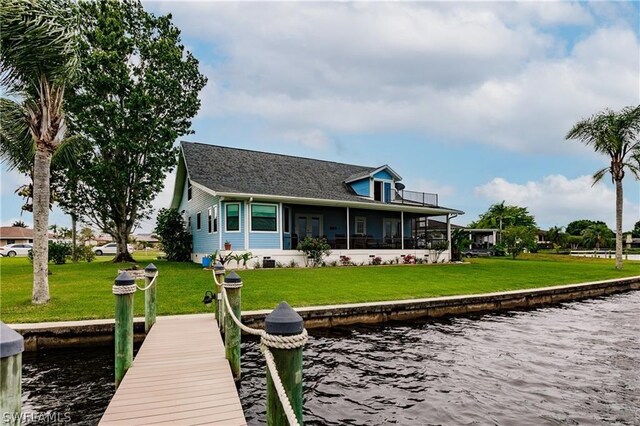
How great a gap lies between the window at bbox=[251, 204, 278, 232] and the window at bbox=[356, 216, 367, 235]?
7253 millimetres

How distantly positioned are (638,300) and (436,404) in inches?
549

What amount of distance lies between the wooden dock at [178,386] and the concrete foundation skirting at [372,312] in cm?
156

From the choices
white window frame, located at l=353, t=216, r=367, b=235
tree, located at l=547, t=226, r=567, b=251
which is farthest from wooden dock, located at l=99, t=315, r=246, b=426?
tree, located at l=547, t=226, r=567, b=251

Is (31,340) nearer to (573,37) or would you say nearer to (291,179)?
(291,179)

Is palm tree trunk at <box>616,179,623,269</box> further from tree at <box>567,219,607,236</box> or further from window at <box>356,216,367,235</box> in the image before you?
tree at <box>567,219,607,236</box>

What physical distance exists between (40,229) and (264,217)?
36.3ft

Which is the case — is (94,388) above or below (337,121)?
below

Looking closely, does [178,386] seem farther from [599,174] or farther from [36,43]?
[599,174]

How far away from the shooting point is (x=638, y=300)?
14977 millimetres

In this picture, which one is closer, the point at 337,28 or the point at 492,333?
the point at 492,333

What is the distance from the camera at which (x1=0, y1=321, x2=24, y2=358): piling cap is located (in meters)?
1.65

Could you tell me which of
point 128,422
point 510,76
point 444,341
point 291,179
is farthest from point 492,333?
point 291,179

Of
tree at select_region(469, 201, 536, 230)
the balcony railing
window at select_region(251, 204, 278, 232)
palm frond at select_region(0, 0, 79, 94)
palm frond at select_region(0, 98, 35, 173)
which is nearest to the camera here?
palm frond at select_region(0, 0, 79, 94)

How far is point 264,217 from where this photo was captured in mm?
20234
